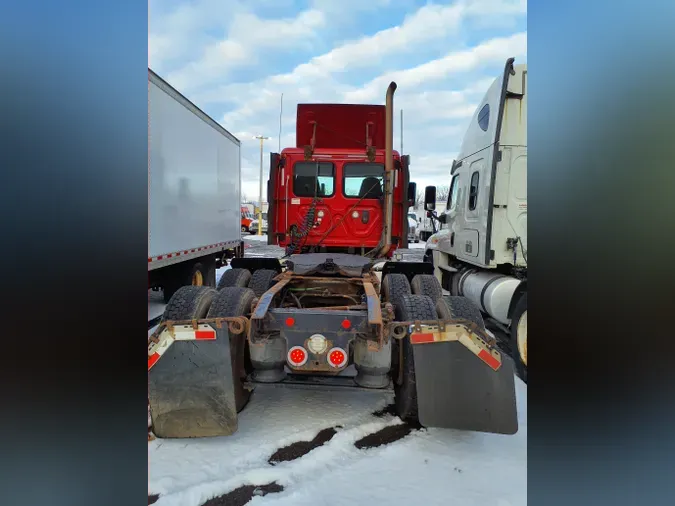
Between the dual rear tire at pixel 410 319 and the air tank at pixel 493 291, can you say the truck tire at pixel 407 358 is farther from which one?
the air tank at pixel 493 291

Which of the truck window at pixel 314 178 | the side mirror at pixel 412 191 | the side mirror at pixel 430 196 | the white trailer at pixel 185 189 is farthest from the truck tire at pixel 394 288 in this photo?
the side mirror at pixel 430 196

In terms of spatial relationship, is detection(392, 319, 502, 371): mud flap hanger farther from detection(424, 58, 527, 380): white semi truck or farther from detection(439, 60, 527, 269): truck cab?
detection(439, 60, 527, 269): truck cab

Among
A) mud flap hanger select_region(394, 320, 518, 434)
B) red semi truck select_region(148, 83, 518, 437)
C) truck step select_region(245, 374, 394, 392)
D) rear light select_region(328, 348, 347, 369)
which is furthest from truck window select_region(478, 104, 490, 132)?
rear light select_region(328, 348, 347, 369)

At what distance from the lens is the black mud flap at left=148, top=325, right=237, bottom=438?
311 centimetres

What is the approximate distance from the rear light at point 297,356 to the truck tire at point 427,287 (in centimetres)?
195

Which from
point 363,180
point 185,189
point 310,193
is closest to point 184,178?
point 185,189

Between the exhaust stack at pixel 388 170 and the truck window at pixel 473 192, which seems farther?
the truck window at pixel 473 192

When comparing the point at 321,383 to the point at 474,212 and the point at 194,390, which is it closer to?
the point at 194,390

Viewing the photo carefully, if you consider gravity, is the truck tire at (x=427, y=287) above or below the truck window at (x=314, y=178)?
below

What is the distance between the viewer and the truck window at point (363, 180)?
19.9 feet

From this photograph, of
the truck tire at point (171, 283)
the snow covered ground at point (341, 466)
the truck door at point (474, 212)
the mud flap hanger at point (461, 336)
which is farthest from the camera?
the truck tire at point (171, 283)

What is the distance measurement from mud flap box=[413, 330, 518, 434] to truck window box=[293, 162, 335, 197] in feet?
11.7

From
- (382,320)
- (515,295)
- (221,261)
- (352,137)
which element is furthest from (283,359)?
(221,261)

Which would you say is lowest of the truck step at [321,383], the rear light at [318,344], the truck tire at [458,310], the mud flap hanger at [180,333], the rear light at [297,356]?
the truck step at [321,383]
